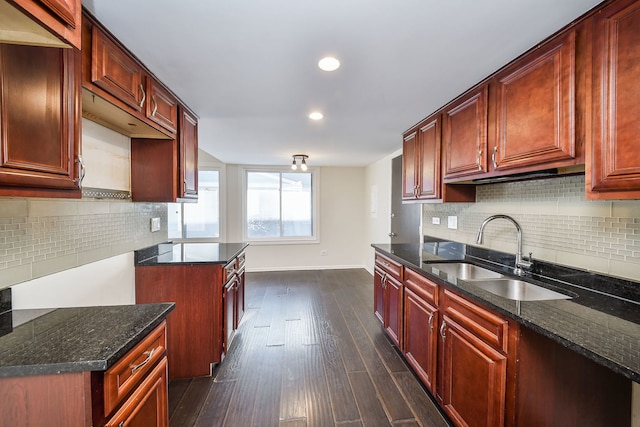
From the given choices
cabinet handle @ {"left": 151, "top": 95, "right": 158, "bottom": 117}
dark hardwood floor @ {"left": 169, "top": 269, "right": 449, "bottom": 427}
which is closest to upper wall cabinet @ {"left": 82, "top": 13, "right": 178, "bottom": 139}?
cabinet handle @ {"left": 151, "top": 95, "right": 158, "bottom": 117}

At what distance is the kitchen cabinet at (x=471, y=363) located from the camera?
1255mm

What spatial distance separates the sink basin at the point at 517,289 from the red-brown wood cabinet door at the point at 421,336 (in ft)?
1.32

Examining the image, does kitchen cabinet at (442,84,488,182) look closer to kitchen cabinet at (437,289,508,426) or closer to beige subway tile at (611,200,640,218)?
beige subway tile at (611,200,640,218)

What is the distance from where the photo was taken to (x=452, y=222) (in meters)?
2.74

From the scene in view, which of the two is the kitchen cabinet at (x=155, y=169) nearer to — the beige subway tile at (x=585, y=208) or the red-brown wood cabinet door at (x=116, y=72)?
the red-brown wood cabinet door at (x=116, y=72)

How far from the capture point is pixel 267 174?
5.67 m

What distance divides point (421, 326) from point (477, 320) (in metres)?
0.65

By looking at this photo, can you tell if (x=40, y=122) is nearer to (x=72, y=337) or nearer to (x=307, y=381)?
(x=72, y=337)

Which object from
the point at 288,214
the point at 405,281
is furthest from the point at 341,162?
the point at 405,281

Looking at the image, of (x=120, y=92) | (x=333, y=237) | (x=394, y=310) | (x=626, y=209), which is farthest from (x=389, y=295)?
(x=333, y=237)

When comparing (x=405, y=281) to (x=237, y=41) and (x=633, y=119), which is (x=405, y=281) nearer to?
(x=633, y=119)

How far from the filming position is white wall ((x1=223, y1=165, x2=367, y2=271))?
5.62 meters

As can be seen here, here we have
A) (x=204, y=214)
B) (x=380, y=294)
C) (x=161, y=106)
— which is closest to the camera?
(x=161, y=106)

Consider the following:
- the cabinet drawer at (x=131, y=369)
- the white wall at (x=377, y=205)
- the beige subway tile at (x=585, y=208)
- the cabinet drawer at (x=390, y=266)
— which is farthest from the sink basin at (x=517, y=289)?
the white wall at (x=377, y=205)
